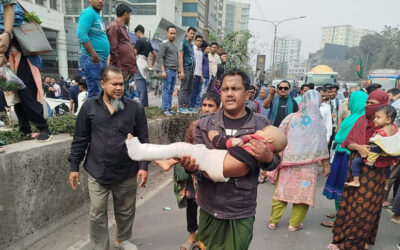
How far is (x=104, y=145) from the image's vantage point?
8.47 feet

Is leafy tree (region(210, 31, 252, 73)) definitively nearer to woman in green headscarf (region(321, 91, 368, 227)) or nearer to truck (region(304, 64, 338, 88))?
truck (region(304, 64, 338, 88))

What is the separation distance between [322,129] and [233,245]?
2.16m

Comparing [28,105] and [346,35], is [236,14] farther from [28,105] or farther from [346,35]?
[28,105]

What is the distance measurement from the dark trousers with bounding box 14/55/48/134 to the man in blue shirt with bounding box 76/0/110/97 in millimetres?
823

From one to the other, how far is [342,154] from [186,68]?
13.0 feet

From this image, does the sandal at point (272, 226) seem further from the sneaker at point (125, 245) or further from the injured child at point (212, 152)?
the injured child at point (212, 152)

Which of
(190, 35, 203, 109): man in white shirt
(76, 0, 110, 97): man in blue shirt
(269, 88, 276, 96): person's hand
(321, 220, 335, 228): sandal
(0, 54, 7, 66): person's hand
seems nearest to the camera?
(0, 54, 7, 66): person's hand

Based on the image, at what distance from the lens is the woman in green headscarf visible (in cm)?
350

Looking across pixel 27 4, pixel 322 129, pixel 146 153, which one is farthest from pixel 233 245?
pixel 27 4

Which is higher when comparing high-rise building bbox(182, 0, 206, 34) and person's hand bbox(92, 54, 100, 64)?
high-rise building bbox(182, 0, 206, 34)

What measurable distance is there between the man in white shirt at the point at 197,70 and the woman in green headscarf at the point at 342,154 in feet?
13.8

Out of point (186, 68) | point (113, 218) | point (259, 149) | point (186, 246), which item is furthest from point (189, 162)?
point (186, 68)

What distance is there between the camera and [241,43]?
13.4m

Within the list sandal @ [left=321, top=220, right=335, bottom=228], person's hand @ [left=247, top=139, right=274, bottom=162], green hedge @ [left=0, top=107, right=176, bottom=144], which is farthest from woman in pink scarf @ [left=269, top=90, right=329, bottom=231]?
green hedge @ [left=0, top=107, right=176, bottom=144]
